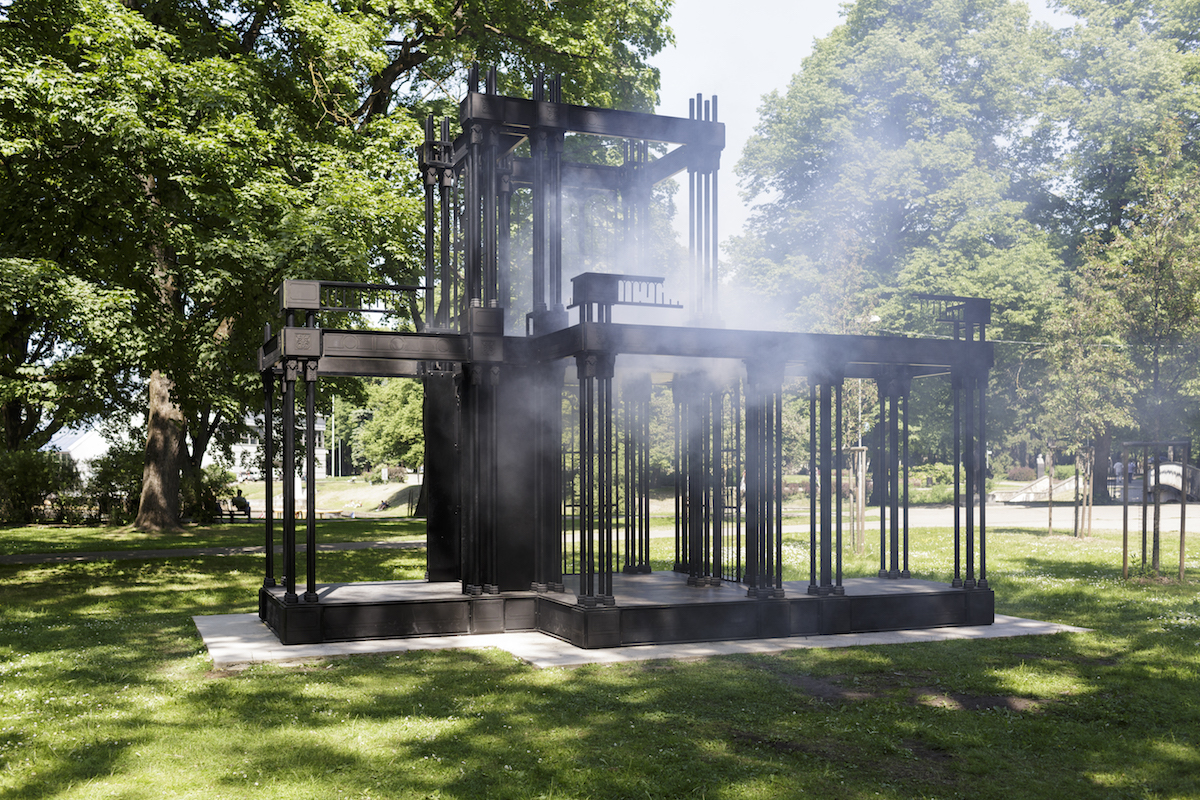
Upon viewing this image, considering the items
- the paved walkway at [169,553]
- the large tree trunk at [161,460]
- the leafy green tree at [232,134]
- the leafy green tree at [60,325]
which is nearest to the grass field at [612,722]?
the leafy green tree at [60,325]

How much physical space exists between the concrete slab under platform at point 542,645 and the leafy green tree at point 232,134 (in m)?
6.81

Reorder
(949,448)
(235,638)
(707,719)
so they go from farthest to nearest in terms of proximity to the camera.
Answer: (949,448) → (235,638) → (707,719)

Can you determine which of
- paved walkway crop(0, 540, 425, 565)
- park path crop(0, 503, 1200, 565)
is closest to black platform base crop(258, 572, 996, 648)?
paved walkway crop(0, 540, 425, 565)

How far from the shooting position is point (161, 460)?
25969 millimetres

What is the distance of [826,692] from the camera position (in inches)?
330

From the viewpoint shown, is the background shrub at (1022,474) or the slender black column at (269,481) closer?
the slender black column at (269,481)

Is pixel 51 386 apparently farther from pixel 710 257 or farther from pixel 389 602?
pixel 710 257

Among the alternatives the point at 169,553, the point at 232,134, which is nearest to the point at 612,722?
the point at 232,134

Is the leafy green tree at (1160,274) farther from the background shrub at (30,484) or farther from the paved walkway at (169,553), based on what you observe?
the background shrub at (30,484)

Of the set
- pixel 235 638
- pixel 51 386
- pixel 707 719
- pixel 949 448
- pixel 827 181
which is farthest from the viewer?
pixel 949 448

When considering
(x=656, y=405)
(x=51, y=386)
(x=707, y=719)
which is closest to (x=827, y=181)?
(x=656, y=405)

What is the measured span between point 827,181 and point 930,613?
96.8ft

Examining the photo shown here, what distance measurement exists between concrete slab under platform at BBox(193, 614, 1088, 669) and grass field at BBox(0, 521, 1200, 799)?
0.32 metres

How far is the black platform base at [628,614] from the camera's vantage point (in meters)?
10.6
